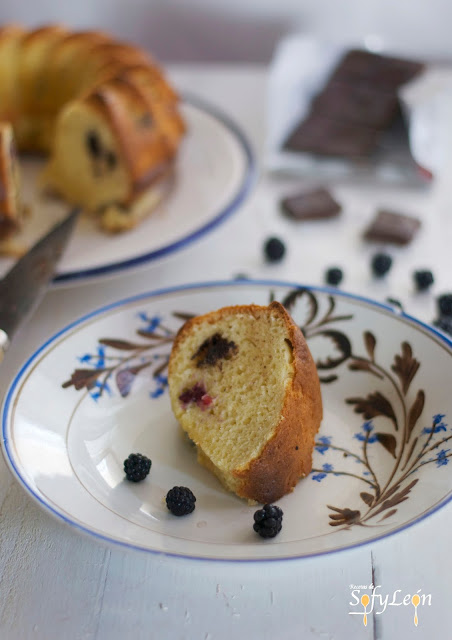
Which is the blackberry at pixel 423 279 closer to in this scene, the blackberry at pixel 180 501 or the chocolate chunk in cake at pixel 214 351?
the chocolate chunk in cake at pixel 214 351

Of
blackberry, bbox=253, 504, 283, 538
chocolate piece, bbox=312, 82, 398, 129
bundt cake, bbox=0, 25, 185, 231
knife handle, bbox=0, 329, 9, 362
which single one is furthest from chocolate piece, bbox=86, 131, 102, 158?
blackberry, bbox=253, 504, 283, 538

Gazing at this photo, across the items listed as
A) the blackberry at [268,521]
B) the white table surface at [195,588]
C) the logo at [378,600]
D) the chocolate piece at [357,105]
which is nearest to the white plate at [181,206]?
the chocolate piece at [357,105]

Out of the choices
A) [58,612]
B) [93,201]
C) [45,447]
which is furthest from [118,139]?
[58,612]

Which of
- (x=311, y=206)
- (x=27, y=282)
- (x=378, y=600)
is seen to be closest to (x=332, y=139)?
(x=311, y=206)

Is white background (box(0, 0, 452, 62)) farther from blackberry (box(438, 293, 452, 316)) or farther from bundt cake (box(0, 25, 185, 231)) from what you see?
blackberry (box(438, 293, 452, 316))

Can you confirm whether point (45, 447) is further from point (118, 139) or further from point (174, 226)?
point (118, 139)

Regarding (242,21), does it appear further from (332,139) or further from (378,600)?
(378,600)
